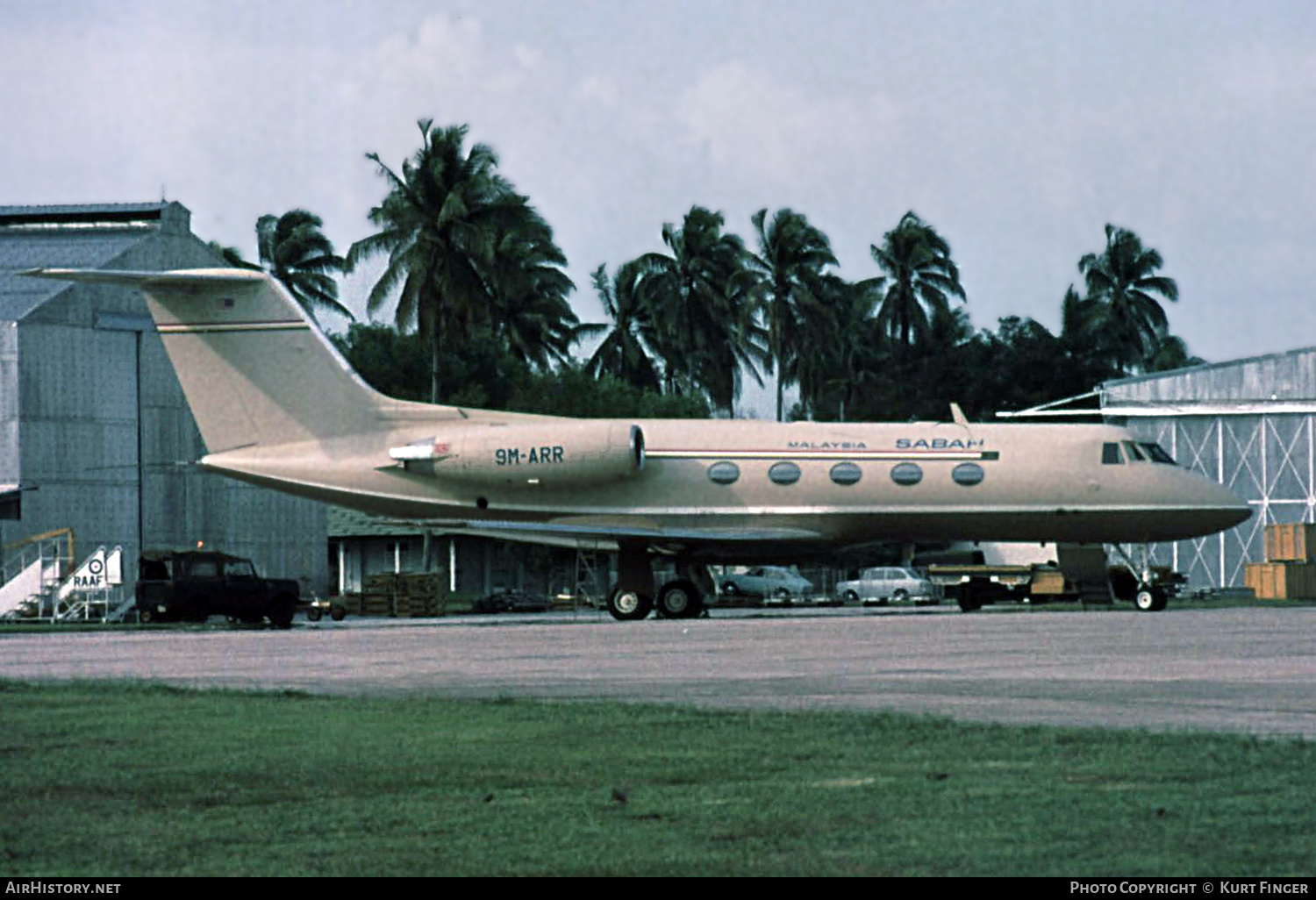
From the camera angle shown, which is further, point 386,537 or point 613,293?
point 613,293

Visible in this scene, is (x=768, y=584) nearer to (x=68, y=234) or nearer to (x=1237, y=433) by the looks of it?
(x=1237, y=433)

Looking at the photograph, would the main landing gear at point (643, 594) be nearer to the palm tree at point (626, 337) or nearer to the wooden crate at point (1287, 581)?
the wooden crate at point (1287, 581)

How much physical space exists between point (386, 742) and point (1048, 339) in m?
92.1

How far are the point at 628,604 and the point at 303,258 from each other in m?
56.1

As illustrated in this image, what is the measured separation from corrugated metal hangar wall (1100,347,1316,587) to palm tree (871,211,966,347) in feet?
137

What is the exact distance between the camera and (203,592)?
43781 mm

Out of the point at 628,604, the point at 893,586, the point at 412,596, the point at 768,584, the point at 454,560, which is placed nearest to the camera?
the point at 628,604

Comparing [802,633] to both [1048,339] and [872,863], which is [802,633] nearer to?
[872,863]

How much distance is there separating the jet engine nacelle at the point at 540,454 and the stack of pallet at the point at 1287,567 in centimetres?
2246

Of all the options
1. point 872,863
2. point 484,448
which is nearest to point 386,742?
point 872,863

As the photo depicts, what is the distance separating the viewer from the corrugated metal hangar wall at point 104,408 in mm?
57625

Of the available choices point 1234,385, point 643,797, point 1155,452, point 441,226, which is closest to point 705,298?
point 441,226
